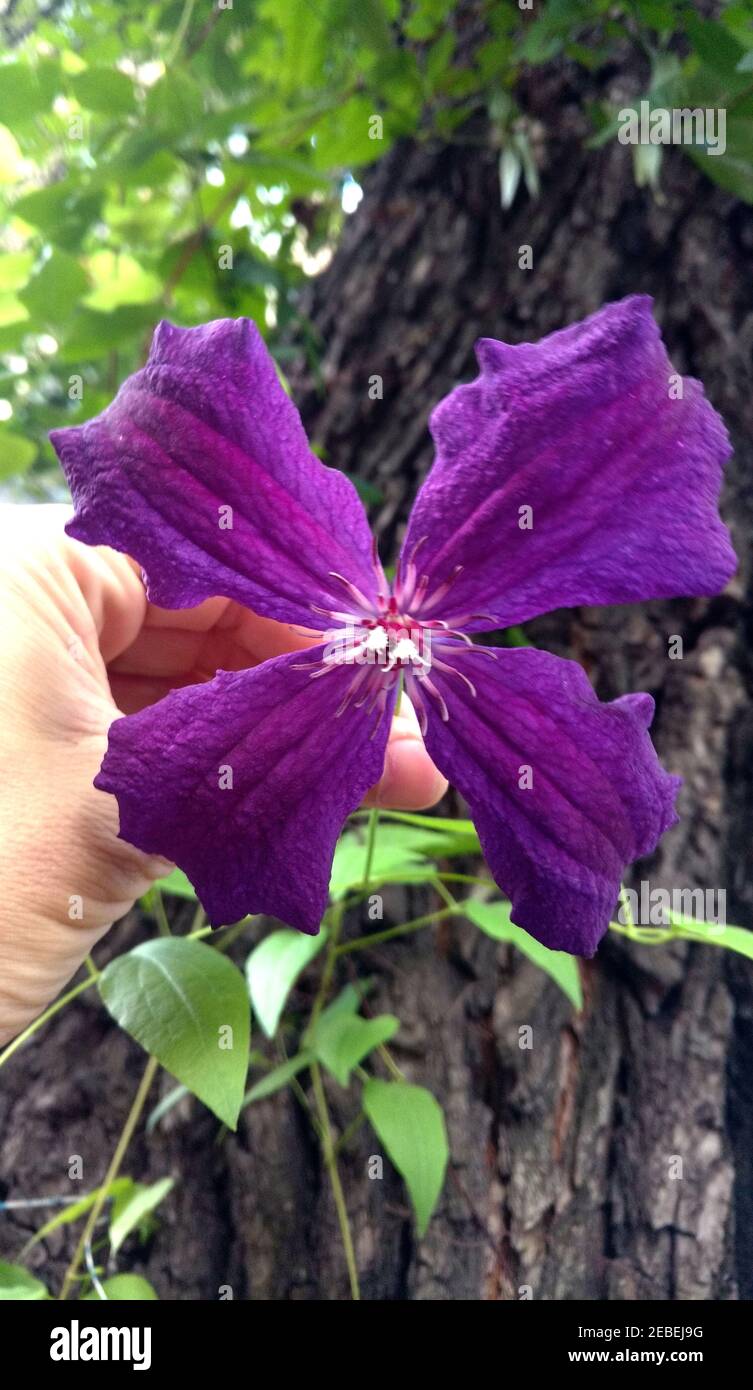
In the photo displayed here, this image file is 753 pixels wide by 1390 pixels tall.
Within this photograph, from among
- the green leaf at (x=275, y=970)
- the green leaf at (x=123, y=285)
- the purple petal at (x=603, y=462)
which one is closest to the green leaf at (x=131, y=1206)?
the green leaf at (x=275, y=970)

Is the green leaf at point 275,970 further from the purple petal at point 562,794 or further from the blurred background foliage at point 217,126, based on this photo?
the blurred background foliage at point 217,126

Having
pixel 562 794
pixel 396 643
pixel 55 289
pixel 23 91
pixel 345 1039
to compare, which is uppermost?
pixel 23 91

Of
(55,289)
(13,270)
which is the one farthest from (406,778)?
Answer: (13,270)

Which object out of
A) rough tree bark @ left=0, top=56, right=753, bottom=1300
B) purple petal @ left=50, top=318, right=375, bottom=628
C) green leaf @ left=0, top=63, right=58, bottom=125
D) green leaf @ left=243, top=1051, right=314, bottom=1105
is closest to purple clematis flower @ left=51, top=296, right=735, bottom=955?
purple petal @ left=50, top=318, right=375, bottom=628

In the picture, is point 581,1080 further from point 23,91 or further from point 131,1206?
point 23,91

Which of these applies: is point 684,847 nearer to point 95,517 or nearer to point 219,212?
point 95,517

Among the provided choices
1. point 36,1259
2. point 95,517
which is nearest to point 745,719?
point 95,517
